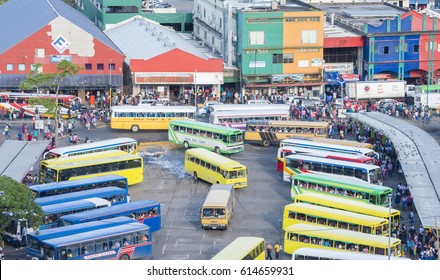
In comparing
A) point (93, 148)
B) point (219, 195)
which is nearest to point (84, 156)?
point (93, 148)

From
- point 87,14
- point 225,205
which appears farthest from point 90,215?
point 87,14

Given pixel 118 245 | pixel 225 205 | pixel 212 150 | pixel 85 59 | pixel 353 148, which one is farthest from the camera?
pixel 85 59

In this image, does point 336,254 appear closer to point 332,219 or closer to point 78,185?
point 332,219

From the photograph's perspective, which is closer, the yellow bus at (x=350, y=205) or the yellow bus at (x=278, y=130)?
the yellow bus at (x=350, y=205)

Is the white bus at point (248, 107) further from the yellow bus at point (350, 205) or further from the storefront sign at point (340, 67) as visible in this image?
the yellow bus at point (350, 205)

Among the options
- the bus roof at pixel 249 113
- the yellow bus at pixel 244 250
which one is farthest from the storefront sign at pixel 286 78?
the yellow bus at pixel 244 250

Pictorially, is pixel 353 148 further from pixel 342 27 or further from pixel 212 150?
pixel 342 27
